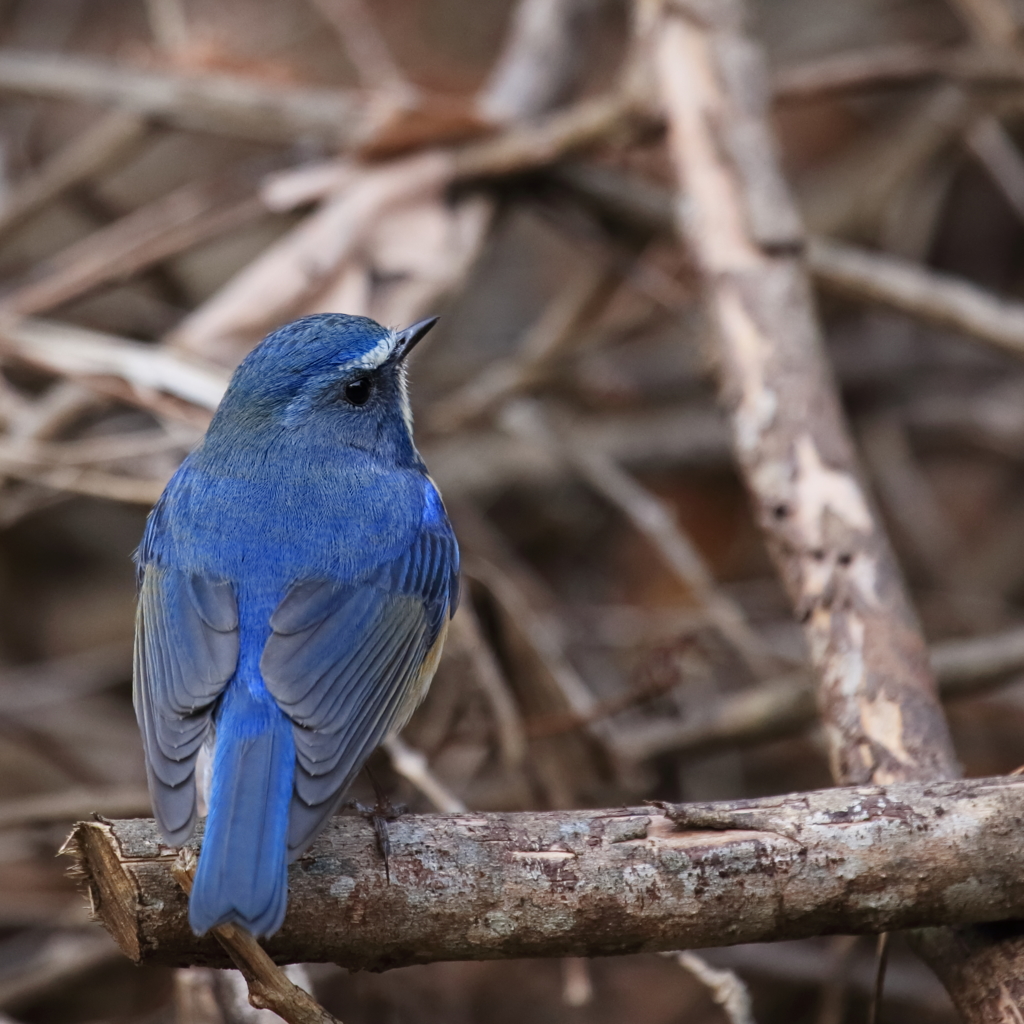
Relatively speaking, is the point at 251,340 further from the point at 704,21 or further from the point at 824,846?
the point at 824,846

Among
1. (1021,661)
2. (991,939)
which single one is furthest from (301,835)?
(1021,661)

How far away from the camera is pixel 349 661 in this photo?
101 inches

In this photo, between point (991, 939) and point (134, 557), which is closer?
point (991, 939)

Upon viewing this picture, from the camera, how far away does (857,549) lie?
2934mm

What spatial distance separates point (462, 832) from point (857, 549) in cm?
121

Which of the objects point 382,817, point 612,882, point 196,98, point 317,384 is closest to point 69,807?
point 317,384

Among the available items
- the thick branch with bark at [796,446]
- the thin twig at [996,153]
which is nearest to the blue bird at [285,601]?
the thick branch with bark at [796,446]

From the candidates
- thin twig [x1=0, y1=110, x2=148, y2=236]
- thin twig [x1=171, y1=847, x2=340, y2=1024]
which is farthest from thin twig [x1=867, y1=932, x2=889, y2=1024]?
thin twig [x1=0, y1=110, x2=148, y2=236]

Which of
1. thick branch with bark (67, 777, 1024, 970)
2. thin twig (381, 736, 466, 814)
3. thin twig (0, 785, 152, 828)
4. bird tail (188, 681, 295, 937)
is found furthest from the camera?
thin twig (0, 785, 152, 828)

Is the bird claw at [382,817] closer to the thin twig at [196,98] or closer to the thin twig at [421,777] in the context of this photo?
the thin twig at [421,777]

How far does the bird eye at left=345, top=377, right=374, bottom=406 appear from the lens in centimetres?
323

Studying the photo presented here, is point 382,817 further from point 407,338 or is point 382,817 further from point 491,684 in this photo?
point 407,338

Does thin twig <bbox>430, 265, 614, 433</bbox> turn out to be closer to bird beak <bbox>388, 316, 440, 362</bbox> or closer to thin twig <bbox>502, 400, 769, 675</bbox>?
thin twig <bbox>502, 400, 769, 675</bbox>

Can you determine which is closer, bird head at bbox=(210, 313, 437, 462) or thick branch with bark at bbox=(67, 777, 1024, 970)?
thick branch with bark at bbox=(67, 777, 1024, 970)
